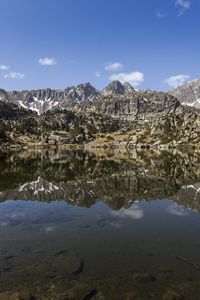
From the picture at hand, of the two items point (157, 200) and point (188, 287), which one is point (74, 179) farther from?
point (188, 287)

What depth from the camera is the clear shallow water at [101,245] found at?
21.6 meters

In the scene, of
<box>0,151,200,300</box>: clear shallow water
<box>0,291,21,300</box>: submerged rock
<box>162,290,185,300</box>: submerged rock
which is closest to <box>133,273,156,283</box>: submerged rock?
<box>0,151,200,300</box>: clear shallow water

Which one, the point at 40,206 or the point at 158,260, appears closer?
the point at 158,260

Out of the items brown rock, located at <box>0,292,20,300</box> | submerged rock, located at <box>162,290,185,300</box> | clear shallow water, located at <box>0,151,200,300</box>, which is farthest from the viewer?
clear shallow water, located at <box>0,151,200,300</box>

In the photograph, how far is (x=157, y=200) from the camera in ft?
178

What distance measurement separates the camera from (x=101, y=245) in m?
30.1

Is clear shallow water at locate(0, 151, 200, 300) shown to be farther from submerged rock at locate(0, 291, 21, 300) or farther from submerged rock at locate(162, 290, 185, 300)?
submerged rock at locate(0, 291, 21, 300)

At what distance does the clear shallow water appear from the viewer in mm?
21625

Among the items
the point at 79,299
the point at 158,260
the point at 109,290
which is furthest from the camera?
the point at 158,260

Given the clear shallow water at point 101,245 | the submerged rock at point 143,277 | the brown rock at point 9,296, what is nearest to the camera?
the brown rock at point 9,296

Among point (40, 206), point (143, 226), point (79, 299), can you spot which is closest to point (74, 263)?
point (79, 299)

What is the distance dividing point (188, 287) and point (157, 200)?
1307 inches

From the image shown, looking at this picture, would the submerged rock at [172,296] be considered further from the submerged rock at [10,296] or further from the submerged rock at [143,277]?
the submerged rock at [10,296]

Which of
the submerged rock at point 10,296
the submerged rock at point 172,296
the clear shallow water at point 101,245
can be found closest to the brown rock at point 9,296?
the submerged rock at point 10,296
